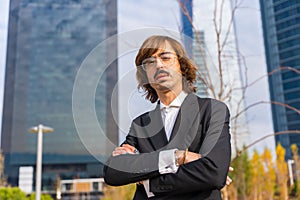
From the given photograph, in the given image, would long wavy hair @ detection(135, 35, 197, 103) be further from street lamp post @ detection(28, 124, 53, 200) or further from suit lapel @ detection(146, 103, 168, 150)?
street lamp post @ detection(28, 124, 53, 200)

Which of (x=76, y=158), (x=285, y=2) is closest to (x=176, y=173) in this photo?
(x=285, y=2)

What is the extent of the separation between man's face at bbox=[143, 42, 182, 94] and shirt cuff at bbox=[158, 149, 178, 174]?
125 millimetres

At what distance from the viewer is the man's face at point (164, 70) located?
26.2 inches

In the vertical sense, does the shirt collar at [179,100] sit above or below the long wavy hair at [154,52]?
below

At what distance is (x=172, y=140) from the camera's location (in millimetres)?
684

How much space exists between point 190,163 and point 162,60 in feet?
0.66

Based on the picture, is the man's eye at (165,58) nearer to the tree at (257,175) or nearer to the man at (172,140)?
the man at (172,140)

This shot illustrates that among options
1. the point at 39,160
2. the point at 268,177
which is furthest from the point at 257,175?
the point at 39,160

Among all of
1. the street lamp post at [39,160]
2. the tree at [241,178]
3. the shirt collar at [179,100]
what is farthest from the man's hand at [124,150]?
the tree at [241,178]

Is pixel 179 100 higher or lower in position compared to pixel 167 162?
higher

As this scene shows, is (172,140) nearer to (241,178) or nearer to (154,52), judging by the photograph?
(154,52)

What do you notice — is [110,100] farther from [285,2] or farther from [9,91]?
[9,91]

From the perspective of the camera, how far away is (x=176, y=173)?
0.67 m

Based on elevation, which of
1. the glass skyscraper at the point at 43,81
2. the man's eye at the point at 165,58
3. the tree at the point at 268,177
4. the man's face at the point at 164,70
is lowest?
the tree at the point at 268,177
